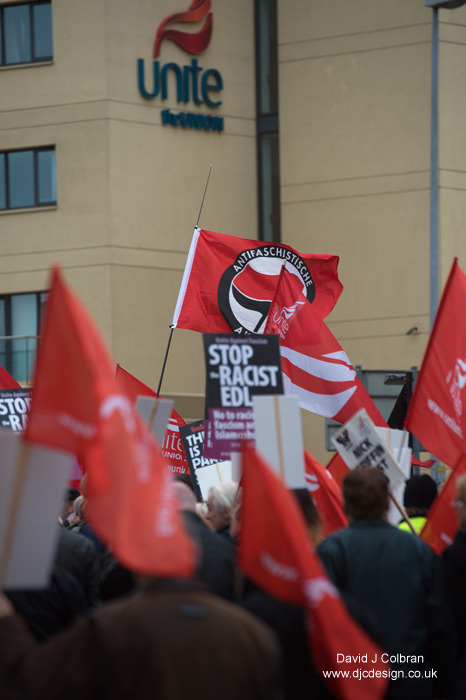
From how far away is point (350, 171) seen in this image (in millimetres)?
25219

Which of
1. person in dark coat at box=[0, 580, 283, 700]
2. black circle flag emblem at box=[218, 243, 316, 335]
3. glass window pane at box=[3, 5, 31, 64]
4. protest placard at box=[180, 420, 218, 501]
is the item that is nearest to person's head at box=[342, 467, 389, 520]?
person in dark coat at box=[0, 580, 283, 700]

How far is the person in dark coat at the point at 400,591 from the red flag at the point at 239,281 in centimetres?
561

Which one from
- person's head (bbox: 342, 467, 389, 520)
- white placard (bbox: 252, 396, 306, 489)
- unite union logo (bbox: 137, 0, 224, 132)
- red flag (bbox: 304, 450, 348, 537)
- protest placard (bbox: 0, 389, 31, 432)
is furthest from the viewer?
unite union logo (bbox: 137, 0, 224, 132)

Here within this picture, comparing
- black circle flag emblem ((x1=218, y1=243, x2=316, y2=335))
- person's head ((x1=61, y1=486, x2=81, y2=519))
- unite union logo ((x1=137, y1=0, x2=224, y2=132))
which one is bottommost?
person's head ((x1=61, y1=486, x2=81, y2=519))

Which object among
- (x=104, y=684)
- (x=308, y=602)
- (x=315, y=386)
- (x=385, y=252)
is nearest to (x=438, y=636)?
(x=308, y=602)

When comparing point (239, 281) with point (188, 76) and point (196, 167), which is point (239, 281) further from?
point (188, 76)

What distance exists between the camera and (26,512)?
389 cm

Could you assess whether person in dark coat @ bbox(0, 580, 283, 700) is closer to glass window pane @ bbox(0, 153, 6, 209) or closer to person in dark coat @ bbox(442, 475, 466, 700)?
person in dark coat @ bbox(442, 475, 466, 700)

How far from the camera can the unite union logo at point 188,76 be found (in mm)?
24750

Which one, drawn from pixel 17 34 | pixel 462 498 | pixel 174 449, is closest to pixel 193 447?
pixel 174 449

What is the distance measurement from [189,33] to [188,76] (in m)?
0.91

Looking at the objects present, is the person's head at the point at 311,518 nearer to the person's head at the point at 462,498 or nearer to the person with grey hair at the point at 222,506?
the person's head at the point at 462,498

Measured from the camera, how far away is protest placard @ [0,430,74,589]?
3.86 metres

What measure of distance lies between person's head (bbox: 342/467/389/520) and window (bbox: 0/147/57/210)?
66.3 feet
